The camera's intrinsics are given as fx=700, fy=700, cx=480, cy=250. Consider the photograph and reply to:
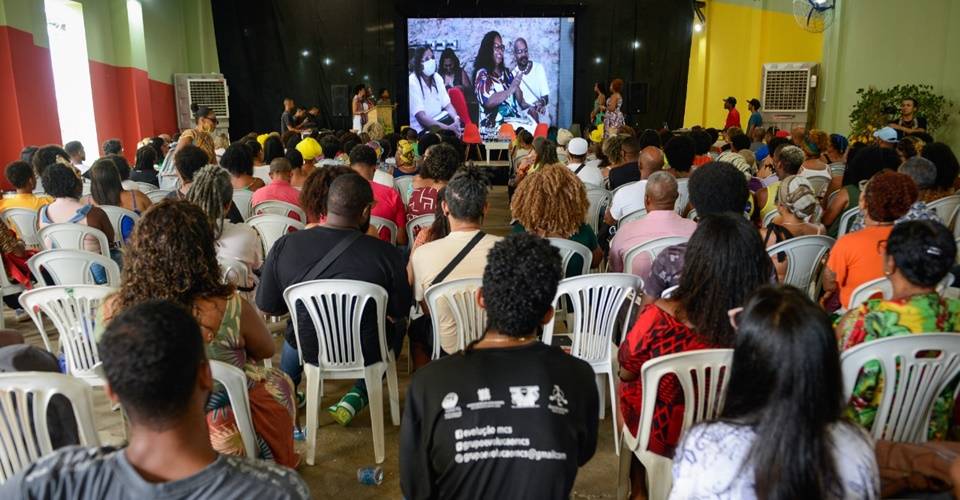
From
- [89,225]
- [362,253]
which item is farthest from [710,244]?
[89,225]

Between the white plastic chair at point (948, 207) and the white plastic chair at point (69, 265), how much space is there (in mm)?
4637

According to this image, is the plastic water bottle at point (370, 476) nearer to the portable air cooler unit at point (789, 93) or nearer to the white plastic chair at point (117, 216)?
the white plastic chair at point (117, 216)

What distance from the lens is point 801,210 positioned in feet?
11.8

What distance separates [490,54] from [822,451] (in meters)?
13.1

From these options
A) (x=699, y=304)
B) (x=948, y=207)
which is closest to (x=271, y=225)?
(x=699, y=304)

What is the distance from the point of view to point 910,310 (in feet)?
6.78

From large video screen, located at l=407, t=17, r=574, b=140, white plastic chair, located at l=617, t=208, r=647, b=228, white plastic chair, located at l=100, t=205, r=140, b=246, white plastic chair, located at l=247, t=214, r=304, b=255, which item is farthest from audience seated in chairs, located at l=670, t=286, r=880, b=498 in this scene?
large video screen, located at l=407, t=17, r=574, b=140

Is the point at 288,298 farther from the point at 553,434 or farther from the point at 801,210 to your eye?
the point at 801,210

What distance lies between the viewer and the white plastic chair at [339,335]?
2824 millimetres

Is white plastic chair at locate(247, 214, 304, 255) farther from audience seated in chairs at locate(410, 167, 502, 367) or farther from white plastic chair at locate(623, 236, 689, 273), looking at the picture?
white plastic chair at locate(623, 236, 689, 273)

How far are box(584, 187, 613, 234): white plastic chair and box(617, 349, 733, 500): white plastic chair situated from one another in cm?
345

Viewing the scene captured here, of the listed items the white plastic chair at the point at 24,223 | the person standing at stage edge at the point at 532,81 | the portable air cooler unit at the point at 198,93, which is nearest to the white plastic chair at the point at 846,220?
the white plastic chair at the point at 24,223

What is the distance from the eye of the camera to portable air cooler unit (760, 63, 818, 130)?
11.2m

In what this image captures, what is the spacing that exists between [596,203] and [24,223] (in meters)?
4.06
